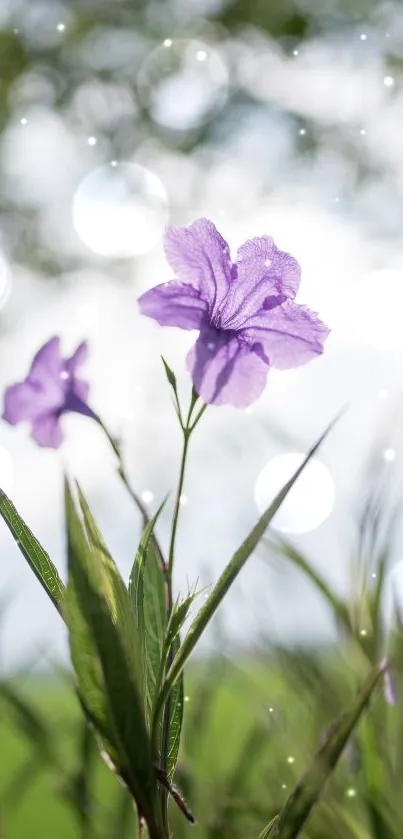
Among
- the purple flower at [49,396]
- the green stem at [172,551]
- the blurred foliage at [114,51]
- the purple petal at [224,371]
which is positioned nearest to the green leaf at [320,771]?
the green stem at [172,551]

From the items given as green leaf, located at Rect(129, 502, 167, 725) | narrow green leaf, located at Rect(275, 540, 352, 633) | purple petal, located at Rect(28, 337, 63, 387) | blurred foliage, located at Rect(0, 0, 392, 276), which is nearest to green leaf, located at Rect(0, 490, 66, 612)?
green leaf, located at Rect(129, 502, 167, 725)

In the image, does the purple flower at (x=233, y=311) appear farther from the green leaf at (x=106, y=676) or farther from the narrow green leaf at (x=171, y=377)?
the green leaf at (x=106, y=676)

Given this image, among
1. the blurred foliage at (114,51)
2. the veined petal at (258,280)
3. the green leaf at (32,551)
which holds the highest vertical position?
the blurred foliage at (114,51)

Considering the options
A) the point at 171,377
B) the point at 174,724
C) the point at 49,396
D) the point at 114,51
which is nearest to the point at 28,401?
the point at 49,396

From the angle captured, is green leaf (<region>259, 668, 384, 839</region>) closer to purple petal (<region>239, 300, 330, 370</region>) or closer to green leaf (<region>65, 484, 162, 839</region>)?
green leaf (<region>65, 484, 162, 839</region>)

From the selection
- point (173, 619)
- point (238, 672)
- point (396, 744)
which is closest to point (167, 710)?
point (173, 619)

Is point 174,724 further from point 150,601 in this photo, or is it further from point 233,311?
point 233,311
